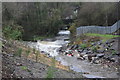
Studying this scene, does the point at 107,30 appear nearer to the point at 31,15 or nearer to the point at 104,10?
the point at 104,10

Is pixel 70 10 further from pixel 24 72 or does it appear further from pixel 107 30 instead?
pixel 24 72

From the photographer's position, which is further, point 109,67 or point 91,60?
point 91,60

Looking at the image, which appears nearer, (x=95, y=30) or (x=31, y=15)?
(x=95, y=30)

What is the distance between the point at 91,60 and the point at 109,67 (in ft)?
7.84

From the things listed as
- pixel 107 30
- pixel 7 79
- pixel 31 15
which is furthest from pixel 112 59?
pixel 31 15

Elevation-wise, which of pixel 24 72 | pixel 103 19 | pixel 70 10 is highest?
pixel 70 10

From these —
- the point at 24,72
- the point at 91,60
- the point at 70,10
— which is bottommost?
the point at 91,60

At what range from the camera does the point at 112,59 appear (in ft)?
38.6

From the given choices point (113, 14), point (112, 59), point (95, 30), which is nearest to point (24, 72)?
point (112, 59)

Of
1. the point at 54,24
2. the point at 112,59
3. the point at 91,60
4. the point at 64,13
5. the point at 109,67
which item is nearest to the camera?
the point at 109,67

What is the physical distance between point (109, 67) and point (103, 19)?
17801 mm

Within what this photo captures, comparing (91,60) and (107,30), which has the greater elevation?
(107,30)

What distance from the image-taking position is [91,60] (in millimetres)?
12758

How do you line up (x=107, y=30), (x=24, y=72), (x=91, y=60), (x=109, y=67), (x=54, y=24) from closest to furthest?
(x=24, y=72)
(x=109, y=67)
(x=91, y=60)
(x=107, y=30)
(x=54, y=24)
